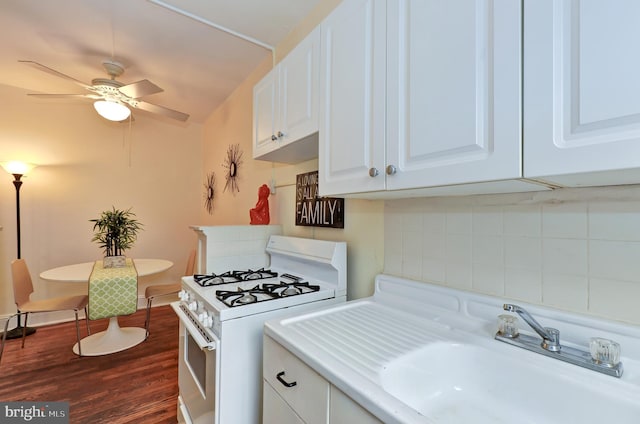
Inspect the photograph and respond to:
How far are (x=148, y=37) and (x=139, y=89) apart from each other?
39 cm

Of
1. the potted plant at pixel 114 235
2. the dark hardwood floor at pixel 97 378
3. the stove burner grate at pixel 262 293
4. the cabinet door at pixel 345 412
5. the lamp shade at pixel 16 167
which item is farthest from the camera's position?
the lamp shade at pixel 16 167

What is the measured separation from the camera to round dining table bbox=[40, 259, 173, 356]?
8.29 ft

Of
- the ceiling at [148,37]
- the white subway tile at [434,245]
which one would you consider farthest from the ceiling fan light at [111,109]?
the white subway tile at [434,245]

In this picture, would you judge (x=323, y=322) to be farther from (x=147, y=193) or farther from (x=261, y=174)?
(x=147, y=193)

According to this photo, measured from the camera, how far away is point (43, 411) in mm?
1794

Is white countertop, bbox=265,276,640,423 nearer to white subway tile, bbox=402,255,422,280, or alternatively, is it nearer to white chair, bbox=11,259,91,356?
white subway tile, bbox=402,255,422,280

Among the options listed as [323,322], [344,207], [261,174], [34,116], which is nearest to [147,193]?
[34,116]

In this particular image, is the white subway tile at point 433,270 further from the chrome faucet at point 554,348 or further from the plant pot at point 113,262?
the plant pot at point 113,262

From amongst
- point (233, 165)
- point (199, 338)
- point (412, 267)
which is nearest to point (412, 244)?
point (412, 267)

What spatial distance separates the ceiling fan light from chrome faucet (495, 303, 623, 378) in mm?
2982

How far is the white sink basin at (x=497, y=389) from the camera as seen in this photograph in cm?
67

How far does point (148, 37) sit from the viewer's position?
7.07 ft

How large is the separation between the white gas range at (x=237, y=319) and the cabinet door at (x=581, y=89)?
3.40 ft

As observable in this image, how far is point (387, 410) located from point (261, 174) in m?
2.16
